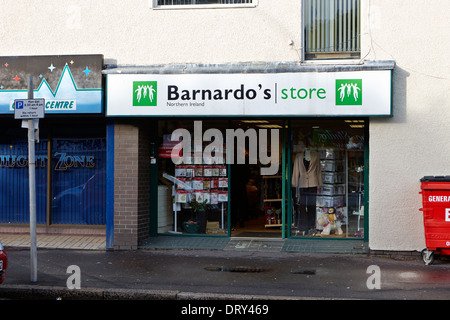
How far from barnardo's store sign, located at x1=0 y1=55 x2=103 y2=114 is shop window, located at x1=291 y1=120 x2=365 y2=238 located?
401 cm

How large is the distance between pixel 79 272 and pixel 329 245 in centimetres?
476

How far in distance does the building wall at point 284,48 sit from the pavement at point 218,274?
2.68 ft

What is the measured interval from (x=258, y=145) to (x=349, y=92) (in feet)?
8.06

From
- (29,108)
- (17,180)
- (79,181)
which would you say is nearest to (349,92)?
(29,108)

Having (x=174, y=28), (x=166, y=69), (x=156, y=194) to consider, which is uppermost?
(x=174, y=28)

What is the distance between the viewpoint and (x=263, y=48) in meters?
10.8

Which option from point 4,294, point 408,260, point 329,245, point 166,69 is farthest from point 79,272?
point 408,260

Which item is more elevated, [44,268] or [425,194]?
[425,194]

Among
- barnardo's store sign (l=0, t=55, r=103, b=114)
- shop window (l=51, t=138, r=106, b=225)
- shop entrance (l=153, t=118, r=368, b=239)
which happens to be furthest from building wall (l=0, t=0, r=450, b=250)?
shop window (l=51, t=138, r=106, b=225)

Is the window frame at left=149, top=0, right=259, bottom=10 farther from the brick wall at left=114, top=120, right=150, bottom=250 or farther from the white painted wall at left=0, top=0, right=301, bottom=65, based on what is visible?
the brick wall at left=114, top=120, right=150, bottom=250

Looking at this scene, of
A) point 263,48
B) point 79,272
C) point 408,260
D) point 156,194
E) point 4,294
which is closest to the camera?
point 4,294

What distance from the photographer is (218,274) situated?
896 cm

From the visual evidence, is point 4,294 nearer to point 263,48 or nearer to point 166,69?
point 166,69

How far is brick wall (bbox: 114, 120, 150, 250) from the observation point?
11.1 meters
